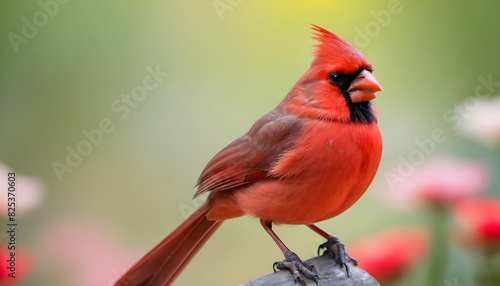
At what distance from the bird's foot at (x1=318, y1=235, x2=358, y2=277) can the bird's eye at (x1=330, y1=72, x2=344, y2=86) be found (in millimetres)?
508

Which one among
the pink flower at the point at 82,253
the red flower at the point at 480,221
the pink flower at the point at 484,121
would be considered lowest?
the red flower at the point at 480,221

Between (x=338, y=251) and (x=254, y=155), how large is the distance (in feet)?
1.28

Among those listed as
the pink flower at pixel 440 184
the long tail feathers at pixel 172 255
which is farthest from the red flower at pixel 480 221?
the long tail feathers at pixel 172 255

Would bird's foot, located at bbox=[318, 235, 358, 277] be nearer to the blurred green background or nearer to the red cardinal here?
the red cardinal

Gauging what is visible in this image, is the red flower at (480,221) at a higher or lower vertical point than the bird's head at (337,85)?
lower

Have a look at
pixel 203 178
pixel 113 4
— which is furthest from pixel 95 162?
pixel 203 178

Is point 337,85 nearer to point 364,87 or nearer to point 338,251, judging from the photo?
point 364,87

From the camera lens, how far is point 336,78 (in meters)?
1.78

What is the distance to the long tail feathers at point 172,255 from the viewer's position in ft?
6.27

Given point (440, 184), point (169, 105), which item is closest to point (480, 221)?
point (440, 184)

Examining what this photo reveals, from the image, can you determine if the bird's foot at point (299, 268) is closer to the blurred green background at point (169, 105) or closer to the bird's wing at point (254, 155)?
the bird's wing at point (254, 155)

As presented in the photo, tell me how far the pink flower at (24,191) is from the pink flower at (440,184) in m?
1.41

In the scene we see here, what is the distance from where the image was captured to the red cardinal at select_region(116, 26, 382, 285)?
1.74 metres

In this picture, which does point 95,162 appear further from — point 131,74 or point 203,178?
point 203,178
